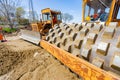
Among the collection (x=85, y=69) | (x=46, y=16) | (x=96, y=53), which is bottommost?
(x=85, y=69)

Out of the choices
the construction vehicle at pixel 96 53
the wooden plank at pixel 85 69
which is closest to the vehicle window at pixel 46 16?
the construction vehicle at pixel 96 53

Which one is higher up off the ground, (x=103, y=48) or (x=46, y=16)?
(x=46, y=16)

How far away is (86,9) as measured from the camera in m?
3.73

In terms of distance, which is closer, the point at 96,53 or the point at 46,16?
the point at 96,53

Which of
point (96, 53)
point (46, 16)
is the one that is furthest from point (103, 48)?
point (46, 16)

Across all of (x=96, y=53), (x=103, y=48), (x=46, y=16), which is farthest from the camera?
(x=46, y=16)

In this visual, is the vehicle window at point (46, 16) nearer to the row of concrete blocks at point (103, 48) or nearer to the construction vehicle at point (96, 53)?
the construction vehicle at point (96, 53)

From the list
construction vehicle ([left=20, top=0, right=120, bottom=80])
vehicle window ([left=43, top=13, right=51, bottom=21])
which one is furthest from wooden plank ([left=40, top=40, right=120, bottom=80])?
vehicle window ([left=43, top=13, right=51, bottom=21])

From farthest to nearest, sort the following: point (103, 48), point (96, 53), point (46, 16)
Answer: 1. point (46, 16)
2. point (96, 53)
3. point (103, 48)

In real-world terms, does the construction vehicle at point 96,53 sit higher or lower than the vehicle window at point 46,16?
lower

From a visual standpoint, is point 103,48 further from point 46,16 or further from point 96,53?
point 46,16

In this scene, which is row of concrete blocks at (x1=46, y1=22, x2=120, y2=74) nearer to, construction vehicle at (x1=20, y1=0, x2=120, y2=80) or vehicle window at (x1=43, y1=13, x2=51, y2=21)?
construction vehicle at (x1=20, y1=0, x2=120, y2=80)

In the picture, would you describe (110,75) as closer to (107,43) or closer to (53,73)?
(107,43)

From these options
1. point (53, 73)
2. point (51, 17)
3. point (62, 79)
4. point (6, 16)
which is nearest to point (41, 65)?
point (53, 73)
